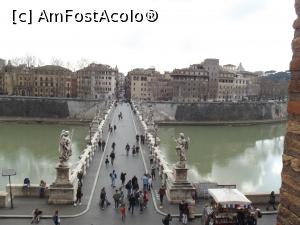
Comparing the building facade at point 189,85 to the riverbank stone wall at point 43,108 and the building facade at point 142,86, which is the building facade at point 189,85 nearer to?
the building facade at point 142,86

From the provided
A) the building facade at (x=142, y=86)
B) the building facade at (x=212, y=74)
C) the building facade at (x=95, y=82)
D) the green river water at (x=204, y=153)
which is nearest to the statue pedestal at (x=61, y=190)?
the green river water at (x=204, y=153)

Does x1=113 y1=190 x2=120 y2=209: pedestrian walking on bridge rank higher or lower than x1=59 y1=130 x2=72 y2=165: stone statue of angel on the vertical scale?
lower

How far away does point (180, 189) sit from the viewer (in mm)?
15398

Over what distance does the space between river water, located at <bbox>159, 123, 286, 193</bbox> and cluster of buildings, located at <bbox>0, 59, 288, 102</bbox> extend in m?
31.9

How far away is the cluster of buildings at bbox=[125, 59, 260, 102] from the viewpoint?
9238cm

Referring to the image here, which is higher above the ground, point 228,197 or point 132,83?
point 132,83

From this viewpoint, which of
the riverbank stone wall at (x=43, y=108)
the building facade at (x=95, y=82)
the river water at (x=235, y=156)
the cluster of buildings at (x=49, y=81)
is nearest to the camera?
the river water at (x=235, y=156)

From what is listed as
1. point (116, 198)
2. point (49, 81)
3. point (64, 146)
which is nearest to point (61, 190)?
point (64, 146)

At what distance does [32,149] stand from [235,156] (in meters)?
18.0

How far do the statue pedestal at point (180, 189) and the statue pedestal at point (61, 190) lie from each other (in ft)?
11.9

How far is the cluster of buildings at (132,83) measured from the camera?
85.8m

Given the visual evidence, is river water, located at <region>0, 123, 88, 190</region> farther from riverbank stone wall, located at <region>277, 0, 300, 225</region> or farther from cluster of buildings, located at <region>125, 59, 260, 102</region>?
cluster of buildings, located at <region>125, 59, 260, 102</region>

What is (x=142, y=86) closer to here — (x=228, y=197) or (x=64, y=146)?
(x=64, y=146)

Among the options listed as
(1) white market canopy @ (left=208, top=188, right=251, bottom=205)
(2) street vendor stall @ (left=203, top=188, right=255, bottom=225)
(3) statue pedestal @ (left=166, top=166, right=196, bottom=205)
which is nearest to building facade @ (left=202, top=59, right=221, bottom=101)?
(3) statue pedestal @ (left=166, top=166, right=196, bottom=205)
